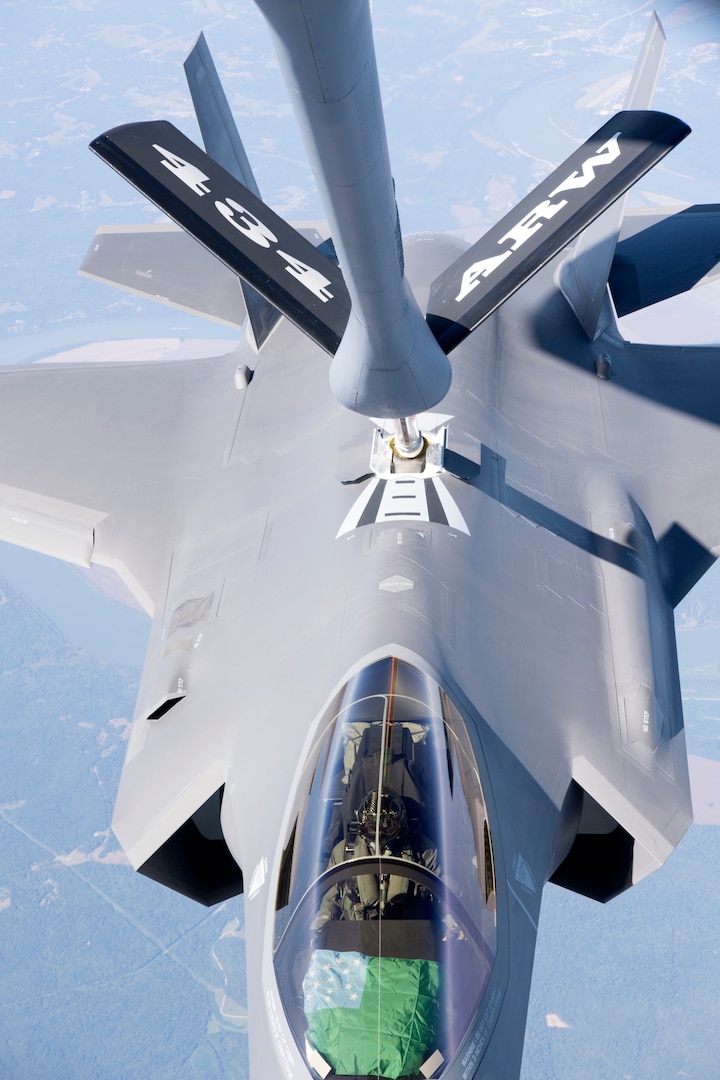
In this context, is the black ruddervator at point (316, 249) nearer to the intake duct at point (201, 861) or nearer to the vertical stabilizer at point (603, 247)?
the vertical stabilizer at point (603, 247)

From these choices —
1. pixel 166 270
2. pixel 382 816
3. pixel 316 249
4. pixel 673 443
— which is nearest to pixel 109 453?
pixel 166 270

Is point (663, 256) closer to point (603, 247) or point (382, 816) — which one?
point (603, 247)

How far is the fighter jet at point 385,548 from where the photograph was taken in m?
4.58

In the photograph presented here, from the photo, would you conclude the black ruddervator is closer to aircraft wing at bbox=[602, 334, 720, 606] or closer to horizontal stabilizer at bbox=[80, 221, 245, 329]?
aircraft wing at bbox=[602, 334, 720, 606]

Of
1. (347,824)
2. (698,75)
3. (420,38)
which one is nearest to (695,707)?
(347,824)

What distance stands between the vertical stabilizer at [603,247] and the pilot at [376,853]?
598 centimetres

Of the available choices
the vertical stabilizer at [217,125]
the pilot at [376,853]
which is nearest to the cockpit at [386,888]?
the pilot at [376,853]

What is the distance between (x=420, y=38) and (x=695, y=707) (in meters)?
30.6

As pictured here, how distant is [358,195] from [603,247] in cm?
602

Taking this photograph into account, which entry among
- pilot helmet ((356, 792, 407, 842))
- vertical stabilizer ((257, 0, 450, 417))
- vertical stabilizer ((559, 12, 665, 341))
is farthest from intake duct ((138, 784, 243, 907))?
vertical stabilizer ((559, 12, 665, 341))

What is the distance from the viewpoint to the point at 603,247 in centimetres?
933

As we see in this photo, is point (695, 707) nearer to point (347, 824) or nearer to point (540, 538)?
point (540, 538)

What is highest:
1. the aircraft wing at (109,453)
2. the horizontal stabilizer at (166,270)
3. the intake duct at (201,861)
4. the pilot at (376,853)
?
the horizontal stabilizer at (166,270)

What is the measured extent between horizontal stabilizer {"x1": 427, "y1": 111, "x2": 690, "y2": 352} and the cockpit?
7.44 feet
